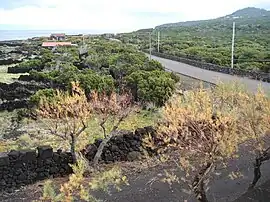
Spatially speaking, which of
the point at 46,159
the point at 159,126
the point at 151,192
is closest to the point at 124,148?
the point at 159,126

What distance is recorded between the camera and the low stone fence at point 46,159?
12.1 m

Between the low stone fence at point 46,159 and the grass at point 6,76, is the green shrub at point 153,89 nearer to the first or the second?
the low stone fence at point 46,159

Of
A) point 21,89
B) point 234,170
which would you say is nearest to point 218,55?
point 21,89

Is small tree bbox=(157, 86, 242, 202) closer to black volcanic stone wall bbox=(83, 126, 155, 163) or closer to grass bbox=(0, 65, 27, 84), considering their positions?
black volcanic stone wall bbox=(83, 126, 155, 163)

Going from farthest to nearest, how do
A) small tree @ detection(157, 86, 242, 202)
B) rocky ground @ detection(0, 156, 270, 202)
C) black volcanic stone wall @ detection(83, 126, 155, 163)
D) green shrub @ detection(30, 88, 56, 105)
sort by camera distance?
1. green shrub @ detection(30, 88, 56, 105)
2. black volcanic stone wall @ detection(83, 126, 155, 163)
3. rocky ground @ detection(0, 156, 270, 202)
4. small tree @ detection(157, 86, 242, 202)

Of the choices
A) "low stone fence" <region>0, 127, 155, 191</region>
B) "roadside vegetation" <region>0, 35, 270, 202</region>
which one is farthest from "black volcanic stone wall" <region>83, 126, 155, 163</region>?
"roadside vegetation" <region>0, 35, 270, 202</region>

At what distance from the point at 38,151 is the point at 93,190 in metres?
2.53

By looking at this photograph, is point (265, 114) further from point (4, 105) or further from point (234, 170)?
point (4, 105)

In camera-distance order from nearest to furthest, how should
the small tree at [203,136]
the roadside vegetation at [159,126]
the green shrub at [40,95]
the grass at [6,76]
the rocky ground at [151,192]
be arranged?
the small tree at [203,136], the roadside vegetation at [159,126], the rocky ground at [151,192], the green shrub at [40,95], the grass at [6,76]

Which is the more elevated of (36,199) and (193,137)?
(193,137)

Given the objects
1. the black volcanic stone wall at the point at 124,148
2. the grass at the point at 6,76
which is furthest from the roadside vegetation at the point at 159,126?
the grass at the point at 6,76

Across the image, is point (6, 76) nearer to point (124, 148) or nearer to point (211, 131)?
point (124, 148)

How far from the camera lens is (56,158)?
12.9 metres

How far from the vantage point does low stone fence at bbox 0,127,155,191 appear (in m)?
12.1
